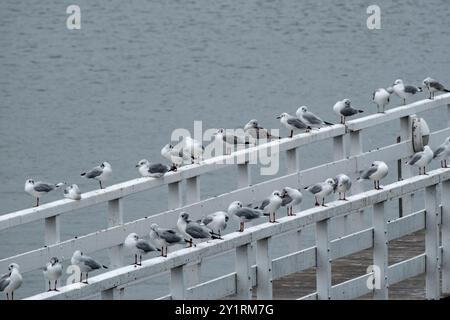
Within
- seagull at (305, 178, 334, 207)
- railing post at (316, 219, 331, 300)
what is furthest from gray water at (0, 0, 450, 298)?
railing post at (316, 219, 331, 300)

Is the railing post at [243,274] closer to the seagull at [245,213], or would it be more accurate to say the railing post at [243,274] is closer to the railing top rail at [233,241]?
the railing top rail at [233,241]

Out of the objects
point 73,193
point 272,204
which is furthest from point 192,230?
point 73,193

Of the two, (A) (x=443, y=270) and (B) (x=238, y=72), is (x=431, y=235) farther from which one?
(B) (x=238, y=72)

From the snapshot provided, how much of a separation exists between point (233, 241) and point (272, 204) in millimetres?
2094

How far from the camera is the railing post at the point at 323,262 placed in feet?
50.1

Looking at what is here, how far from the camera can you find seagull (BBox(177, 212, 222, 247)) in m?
14.7

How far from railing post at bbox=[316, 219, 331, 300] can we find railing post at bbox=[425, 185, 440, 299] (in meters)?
1.55

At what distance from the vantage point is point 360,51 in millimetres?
60875

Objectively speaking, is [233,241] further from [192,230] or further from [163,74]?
[163,74]

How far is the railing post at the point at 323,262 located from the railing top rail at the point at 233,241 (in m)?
0.24

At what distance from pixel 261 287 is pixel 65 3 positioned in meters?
57.1

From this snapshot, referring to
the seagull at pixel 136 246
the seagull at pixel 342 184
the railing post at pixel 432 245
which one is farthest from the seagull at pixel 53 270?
the railing post at pixel 432 245

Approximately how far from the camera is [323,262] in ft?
50.4

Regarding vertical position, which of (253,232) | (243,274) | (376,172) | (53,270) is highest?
(376,172)
